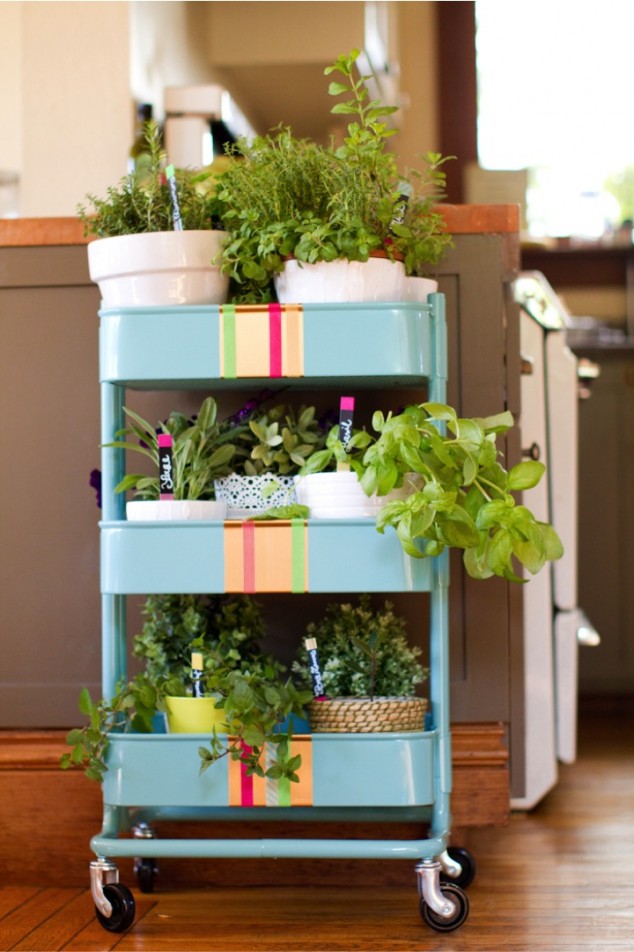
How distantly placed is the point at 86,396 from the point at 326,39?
6.70ft

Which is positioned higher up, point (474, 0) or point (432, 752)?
point (474, 0)

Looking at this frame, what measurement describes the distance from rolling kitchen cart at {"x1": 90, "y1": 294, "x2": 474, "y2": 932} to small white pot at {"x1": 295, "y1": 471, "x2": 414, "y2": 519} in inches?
1.4

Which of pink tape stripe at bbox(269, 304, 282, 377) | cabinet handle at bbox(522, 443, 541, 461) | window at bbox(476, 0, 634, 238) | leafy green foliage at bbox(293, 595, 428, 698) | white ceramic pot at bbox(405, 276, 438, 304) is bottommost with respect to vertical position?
leafy green foliage at bbox(293, 595, 428, 698)

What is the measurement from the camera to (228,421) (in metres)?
1.94

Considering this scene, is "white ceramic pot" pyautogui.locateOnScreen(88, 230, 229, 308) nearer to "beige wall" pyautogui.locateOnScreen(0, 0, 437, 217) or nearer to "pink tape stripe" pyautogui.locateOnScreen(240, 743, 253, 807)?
"pink tape stripe" pyautogui.locateOnScreen(240, 743, 253, 807)

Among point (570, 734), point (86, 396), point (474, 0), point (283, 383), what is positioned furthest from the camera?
point (474, 0)

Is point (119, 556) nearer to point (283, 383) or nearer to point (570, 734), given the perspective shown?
→ point (283, 383)

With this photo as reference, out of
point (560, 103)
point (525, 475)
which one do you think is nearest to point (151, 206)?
point (525, 475)

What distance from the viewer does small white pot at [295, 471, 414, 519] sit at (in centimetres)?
175

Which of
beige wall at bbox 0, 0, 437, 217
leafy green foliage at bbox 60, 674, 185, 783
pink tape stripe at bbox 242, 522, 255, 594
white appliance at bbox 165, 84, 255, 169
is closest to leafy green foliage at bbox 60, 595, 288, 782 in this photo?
leafy green foliage at bbox 60, 674, 185, 783

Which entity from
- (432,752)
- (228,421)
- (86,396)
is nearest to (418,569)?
(432,752)

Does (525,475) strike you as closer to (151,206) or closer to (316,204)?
(316,204)

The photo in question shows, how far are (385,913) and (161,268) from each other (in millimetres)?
1050

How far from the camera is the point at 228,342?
176 cm
